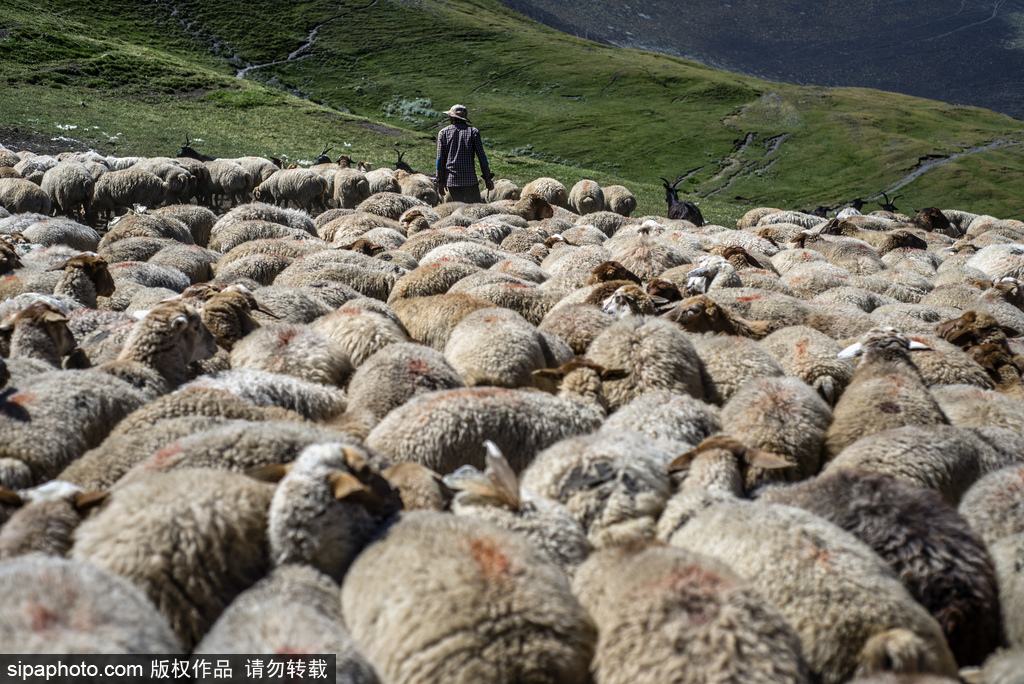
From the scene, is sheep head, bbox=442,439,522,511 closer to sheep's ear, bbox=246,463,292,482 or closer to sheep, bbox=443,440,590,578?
sheep, bbox=443,440,590,578

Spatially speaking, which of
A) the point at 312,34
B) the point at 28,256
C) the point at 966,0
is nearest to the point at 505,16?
the point at 312,34

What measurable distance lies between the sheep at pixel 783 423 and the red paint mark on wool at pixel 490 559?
1964mm

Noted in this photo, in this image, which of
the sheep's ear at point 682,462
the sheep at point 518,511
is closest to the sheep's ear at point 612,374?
the sheep's ear at point 682,462

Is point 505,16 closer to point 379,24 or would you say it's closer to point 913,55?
point 379,24

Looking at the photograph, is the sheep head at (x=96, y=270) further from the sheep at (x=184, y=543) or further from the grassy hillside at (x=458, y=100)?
the grassy hillside at (x=458, y=100)

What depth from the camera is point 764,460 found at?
4.12 meters

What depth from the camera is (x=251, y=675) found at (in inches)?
100

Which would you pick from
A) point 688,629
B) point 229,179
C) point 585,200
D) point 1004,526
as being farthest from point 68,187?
point 1004,526

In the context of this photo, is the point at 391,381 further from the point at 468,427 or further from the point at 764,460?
the point at 764,460

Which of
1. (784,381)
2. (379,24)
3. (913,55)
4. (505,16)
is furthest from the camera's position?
(913,55)

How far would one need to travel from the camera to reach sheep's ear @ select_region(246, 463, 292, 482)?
3422 mm

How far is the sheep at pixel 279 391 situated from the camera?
489 centimetres

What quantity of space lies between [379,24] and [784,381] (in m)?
78.2

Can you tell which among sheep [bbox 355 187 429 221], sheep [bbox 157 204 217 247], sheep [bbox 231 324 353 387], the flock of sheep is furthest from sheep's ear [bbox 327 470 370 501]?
sheep [bbox 355 187 429 221]
